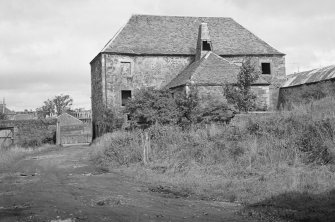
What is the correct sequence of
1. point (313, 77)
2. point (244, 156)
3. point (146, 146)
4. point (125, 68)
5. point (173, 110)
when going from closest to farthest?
point (244, 156), point (146, 146), point (173, 110), point (313, 77), point (125, 68)

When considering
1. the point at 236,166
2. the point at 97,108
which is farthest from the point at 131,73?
the point at 236,166

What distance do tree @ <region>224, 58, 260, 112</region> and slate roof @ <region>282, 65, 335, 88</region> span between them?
17.4ft

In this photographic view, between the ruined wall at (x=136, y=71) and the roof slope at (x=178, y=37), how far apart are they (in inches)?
23.5

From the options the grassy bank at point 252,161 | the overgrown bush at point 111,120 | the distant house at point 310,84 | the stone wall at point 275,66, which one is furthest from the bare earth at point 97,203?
the stone wall at point 275,66

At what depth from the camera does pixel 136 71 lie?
108 feet

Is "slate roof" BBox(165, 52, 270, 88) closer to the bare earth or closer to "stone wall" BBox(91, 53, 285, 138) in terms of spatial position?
"stone wall" BBox(91, 53, 285, 138)

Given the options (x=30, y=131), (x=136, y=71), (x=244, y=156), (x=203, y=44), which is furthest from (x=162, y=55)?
(x=244, y=156)

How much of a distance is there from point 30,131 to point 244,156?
1022 inches

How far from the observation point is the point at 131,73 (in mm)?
32688

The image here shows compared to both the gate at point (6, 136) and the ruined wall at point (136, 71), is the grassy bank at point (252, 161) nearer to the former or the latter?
the ruined wall at point (136, 71)

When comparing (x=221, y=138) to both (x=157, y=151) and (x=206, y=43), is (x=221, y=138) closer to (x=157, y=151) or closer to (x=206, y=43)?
(x=157, y=151)

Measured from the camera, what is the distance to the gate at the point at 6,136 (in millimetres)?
34275

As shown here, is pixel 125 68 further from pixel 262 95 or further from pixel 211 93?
pixel 262 95

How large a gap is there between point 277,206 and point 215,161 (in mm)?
5431
